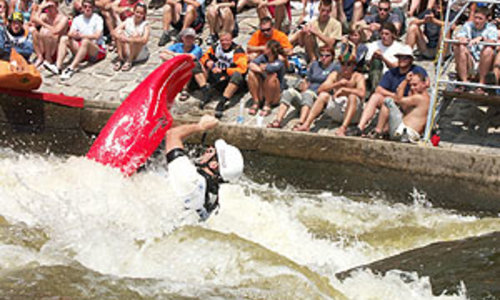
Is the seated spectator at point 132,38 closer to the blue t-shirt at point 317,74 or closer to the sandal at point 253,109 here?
the sandal at point 253,109

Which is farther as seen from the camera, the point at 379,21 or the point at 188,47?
the point at 188,47

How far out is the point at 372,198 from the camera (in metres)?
7.70

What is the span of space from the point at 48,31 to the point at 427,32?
18.2 feet

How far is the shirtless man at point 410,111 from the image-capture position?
310 inches

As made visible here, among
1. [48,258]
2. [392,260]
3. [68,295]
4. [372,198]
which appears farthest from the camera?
[372,198]

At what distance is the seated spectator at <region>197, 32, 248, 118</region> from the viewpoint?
368 inches

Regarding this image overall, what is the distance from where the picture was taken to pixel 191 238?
20.2 ft

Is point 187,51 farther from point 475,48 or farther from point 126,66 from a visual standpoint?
point 475,48

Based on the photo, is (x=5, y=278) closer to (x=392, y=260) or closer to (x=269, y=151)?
(x=392, y=260)

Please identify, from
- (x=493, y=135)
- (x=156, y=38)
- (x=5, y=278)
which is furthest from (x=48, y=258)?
(x=156, y=38)

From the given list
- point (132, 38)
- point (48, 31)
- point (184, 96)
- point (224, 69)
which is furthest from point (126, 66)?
point (224, 69)

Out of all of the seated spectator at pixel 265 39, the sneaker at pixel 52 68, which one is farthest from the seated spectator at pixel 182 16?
the seated spectator at pixel 265 39

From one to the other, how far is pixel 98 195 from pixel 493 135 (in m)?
4.47

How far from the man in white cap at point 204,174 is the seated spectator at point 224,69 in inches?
119
